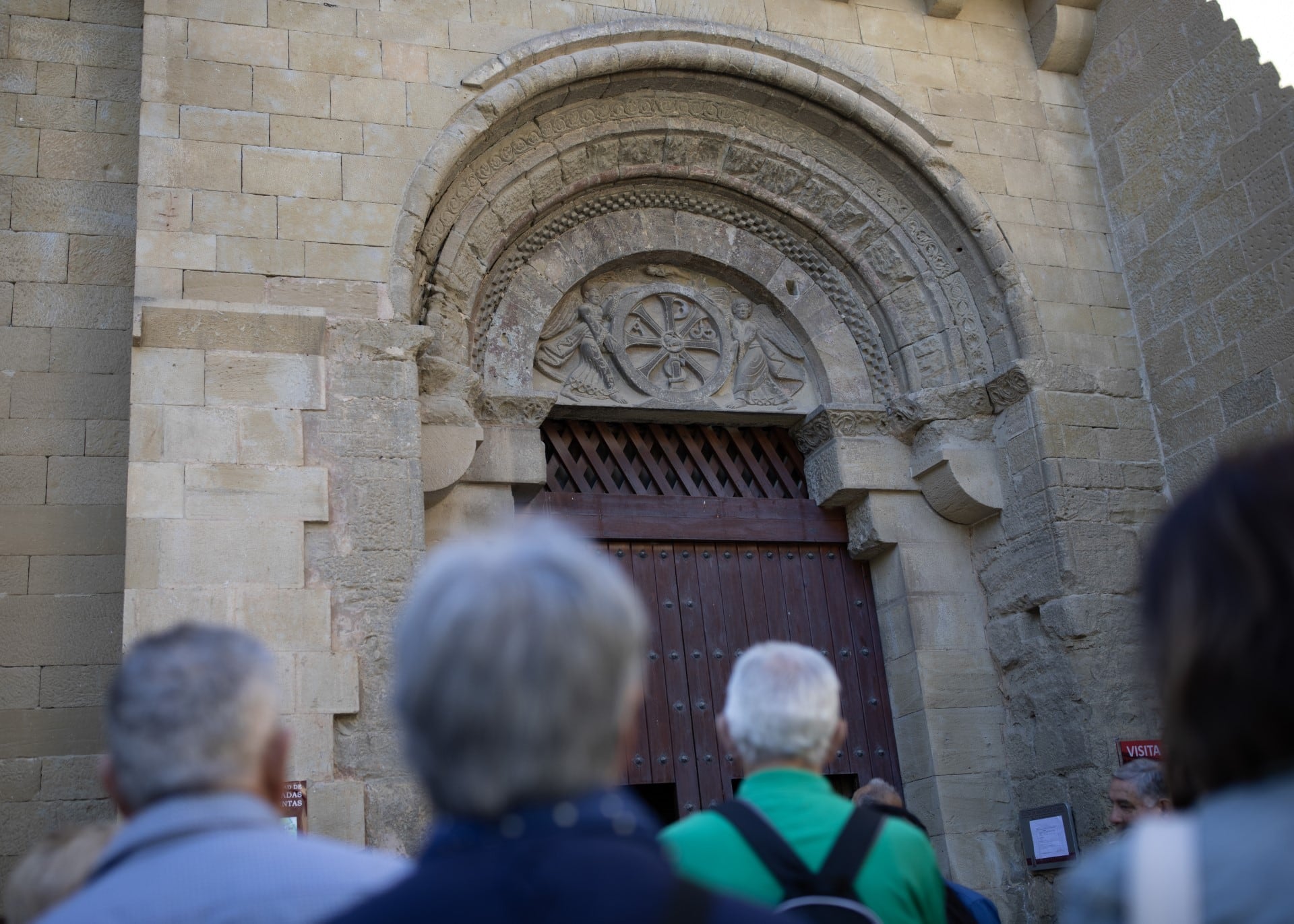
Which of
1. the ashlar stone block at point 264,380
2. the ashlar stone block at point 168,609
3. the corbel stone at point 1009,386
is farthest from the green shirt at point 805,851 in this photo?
the corbel stone at point 1009,386

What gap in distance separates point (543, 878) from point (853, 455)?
538 cm

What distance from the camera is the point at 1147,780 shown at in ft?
10.7

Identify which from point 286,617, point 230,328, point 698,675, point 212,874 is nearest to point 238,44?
point 230,328

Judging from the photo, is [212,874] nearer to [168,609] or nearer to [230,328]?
[168,609]

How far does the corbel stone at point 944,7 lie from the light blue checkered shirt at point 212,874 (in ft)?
20.7

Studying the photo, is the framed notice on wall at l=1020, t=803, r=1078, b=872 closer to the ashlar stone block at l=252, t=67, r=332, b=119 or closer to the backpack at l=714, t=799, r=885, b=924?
the backpack at l=714, t=799, r=885, b=924

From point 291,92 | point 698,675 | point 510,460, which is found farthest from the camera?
point 698,675

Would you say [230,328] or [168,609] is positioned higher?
[230,328]

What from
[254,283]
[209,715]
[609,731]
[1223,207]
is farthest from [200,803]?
[1223,207]

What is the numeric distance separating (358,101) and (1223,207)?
14.0 ft

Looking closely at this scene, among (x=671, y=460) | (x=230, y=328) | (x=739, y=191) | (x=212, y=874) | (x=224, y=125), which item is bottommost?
(x=212, y=874)

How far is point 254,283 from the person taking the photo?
193 inches

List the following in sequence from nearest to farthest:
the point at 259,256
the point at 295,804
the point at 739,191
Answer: the point at 295,804 → the point at 259,256 → the point at 739,191

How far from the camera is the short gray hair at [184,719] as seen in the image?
142 cm
